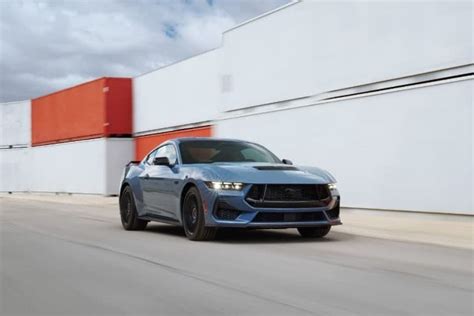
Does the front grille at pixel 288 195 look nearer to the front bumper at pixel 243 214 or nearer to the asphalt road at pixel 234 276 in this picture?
the front bumper at pixel 243 214

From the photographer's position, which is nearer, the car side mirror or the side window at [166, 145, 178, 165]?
the car side mirror

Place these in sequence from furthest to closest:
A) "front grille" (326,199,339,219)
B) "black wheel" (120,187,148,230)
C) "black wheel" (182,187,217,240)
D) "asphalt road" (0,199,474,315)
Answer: "black wheel" (120,187,148,230), "front grille" (326,199,339,219), "black wheel" (182,187,217,240), "asphalt road" (0,199,474,315)

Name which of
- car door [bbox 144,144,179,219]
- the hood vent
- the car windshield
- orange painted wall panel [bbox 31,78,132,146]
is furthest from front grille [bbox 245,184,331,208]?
orange painted wall panel [bbox 31,78,132,146]

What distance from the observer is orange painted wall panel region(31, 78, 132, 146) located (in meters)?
30.4

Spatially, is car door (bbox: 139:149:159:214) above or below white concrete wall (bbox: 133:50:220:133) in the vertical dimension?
below

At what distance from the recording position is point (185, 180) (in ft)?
30.1

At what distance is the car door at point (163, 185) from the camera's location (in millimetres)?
9602

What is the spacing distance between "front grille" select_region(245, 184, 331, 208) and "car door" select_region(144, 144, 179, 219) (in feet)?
4.73

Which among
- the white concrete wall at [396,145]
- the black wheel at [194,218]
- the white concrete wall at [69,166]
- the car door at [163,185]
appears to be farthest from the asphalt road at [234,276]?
the white concrete wall at [69,166]

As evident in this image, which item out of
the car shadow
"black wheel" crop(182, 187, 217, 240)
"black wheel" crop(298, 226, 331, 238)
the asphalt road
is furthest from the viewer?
"black wheel" crop(298, 226, 331, 238)

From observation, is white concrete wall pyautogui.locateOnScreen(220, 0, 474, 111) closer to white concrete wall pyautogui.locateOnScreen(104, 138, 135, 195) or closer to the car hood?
the car hood

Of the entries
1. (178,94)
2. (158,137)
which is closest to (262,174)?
(178,94)

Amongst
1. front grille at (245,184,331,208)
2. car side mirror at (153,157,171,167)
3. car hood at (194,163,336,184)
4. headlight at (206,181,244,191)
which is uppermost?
car side mirror at (153,157,171,167)

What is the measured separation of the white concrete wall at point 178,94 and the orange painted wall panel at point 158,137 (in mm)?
333
